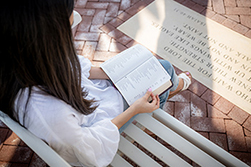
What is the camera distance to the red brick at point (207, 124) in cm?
167

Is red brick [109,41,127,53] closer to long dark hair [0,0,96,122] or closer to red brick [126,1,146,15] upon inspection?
red brick [126,1,146,15]

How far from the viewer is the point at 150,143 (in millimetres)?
1117

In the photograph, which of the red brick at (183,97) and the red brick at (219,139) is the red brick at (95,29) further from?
the red brick at (219,139)

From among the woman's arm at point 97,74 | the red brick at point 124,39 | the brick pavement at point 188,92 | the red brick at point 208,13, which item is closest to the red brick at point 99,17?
the brick pavement at point 188,92

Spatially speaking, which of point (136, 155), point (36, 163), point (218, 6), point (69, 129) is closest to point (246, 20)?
point (218, 6)

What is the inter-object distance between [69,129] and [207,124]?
1.27 meters

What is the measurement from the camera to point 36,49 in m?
0.65

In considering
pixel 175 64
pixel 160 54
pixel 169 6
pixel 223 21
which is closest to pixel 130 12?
pixel 169 6

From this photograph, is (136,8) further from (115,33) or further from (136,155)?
(136,155)

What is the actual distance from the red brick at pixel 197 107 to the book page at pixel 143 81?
0.66 metres

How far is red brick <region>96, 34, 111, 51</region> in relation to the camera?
7.14ft

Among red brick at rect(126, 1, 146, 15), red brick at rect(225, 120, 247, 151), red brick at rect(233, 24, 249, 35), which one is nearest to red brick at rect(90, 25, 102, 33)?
red brick at rect(126, 1, 146, 15)

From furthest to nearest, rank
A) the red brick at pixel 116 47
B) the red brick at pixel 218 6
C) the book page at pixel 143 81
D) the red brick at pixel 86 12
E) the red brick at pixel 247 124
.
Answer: the red brick at pixel 86 12, the red brick at pixel 218 6, the red brick at pixel 116 47, the red brick at pixel 247 124, the book page at pixel 143 81

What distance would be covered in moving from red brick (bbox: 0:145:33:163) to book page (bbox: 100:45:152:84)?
0.98 metres
